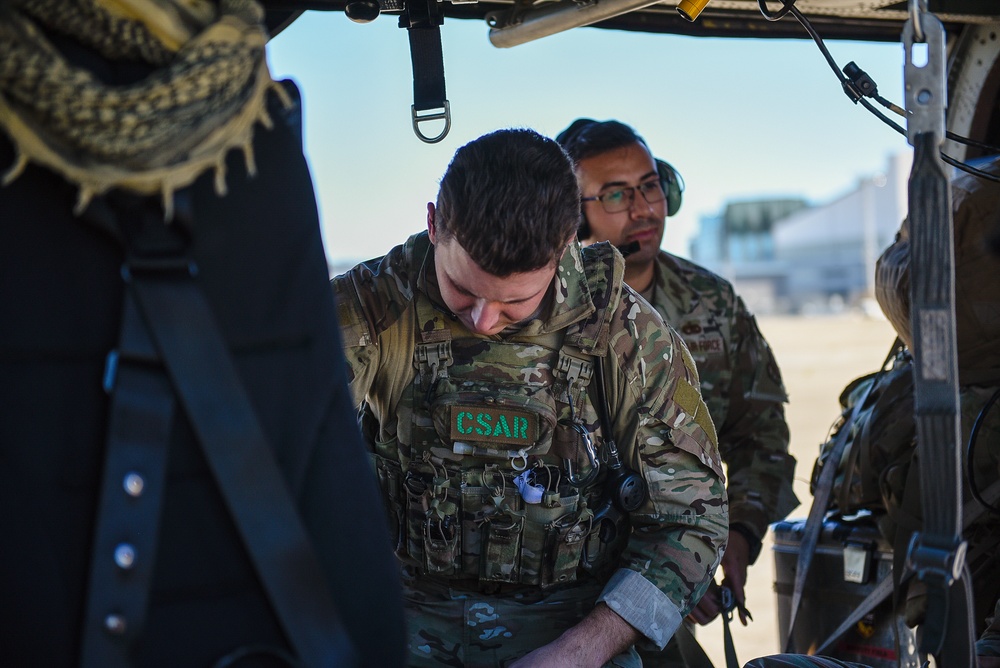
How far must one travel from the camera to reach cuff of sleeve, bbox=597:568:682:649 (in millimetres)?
2334

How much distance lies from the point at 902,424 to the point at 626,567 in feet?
3.89

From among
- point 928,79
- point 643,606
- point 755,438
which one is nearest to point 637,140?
point 755,438

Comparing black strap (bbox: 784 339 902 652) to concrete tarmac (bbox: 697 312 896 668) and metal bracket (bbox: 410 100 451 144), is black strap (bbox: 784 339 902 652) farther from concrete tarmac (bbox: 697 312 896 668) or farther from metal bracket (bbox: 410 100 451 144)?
metal bracket (bbox: 410 100 451 144)

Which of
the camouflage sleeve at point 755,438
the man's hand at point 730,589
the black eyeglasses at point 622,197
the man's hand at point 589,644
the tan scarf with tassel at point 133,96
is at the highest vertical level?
the black eyeglasses at point 622,197

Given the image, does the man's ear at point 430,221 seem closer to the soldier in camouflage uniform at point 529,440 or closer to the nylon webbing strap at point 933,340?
the soldier in camouflage uniform at point 529,440

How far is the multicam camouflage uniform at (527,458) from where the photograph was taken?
2.43 m

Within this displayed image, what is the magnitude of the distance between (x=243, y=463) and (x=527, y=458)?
1.27 m

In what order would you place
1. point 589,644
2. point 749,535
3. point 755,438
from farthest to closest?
point 755,438
point 749,535
point 589,644

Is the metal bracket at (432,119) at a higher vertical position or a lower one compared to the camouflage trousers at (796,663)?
higher

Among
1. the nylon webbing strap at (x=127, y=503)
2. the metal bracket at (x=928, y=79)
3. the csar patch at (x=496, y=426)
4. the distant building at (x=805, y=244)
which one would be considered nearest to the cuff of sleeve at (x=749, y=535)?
the csar patch at (x=496, y=426)

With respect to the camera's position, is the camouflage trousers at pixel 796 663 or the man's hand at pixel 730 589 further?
the man's hand at pixel 730 589

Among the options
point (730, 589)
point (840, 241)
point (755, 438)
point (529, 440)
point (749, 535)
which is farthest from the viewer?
point (840, 241)

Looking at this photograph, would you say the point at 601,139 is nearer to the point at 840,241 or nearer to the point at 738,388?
the point at 738,388

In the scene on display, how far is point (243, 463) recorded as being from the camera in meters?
1.24
